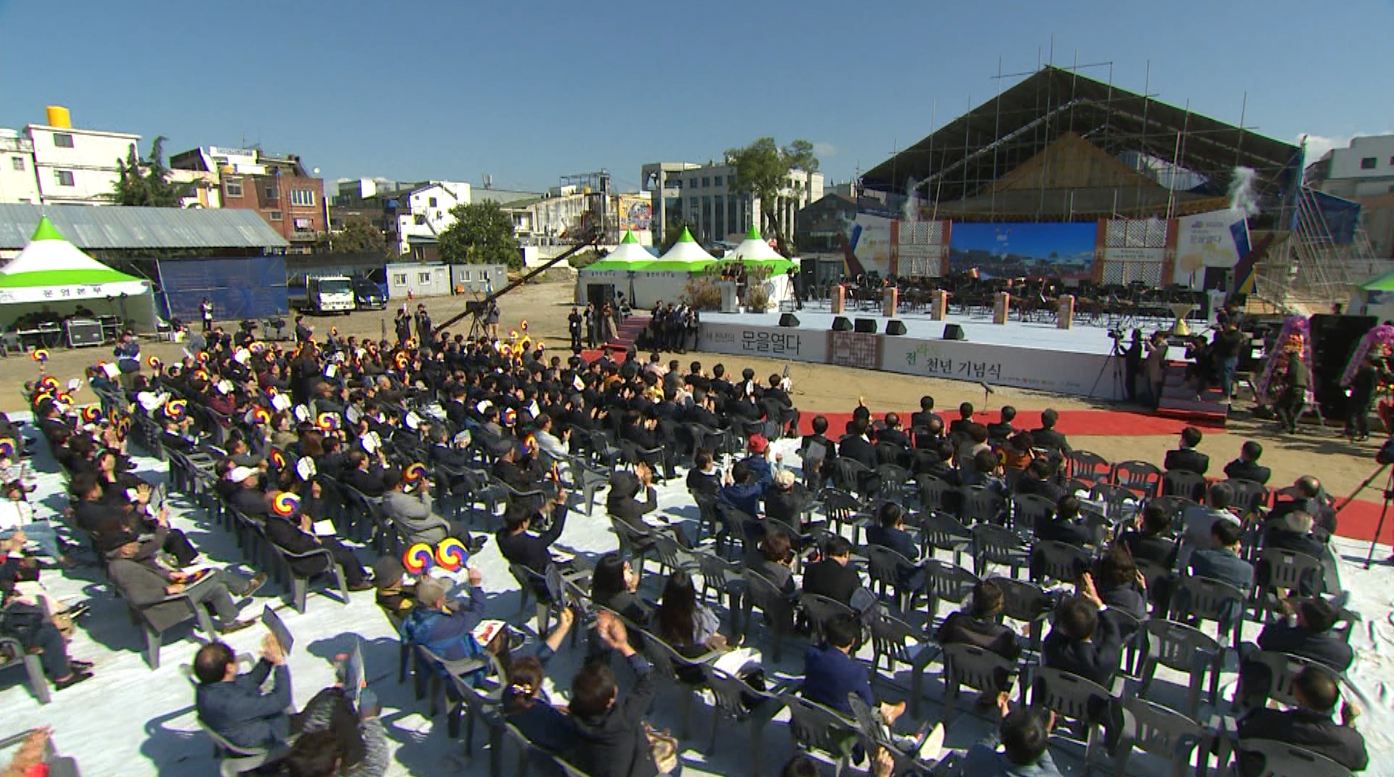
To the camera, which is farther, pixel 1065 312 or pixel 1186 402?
pixel 1065 312

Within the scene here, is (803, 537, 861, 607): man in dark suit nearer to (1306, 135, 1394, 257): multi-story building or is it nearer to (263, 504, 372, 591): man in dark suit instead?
(263, 504, 372, 591): man in dark suit

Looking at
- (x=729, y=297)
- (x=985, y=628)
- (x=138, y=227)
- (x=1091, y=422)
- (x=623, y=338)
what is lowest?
(x=1091, y=422)

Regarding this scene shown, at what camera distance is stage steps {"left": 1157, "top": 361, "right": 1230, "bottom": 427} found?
14.1 m

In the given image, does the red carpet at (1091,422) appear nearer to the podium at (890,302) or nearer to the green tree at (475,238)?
the podium at (890,302)

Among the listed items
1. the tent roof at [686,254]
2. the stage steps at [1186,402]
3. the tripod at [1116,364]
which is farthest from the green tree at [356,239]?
the stage steps at [1186,402]

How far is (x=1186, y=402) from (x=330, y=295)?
34.5m

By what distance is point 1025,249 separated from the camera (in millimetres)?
36656

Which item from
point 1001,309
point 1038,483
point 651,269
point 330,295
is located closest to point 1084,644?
point 1038,483

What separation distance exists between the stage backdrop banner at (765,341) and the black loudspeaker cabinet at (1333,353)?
1051cm

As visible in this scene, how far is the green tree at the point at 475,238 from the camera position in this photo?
197 feet

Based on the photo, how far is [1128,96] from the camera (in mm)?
37031

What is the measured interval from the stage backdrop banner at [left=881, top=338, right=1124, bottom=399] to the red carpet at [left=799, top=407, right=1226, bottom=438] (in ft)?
4.71

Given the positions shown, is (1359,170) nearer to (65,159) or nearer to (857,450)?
(857,450)

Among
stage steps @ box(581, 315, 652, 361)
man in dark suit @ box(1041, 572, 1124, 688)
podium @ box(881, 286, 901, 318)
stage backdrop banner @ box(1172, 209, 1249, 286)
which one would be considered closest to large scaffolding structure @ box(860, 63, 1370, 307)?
stage backdrop banner @ box(1172, 209, 1249, 286)
